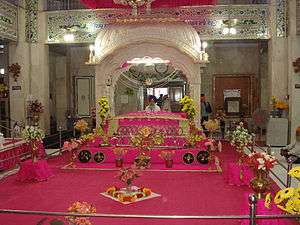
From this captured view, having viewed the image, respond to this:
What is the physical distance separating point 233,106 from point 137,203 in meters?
10.6

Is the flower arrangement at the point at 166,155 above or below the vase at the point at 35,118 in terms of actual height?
below

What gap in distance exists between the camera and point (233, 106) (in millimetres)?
15602

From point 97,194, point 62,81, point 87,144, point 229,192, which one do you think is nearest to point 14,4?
point 62,81

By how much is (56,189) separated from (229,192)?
2.82 m

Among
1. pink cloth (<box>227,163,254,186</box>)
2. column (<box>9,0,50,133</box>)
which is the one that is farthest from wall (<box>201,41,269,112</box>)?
pink cloth (<box>227,163,254,186</box>)

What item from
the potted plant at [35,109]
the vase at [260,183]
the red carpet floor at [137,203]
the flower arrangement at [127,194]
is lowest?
the red carpet floor at [137,203]

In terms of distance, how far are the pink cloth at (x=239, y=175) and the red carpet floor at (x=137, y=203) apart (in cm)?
17

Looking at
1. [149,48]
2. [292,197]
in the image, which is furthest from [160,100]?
[292,197]

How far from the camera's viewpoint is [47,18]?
12859 millimetres

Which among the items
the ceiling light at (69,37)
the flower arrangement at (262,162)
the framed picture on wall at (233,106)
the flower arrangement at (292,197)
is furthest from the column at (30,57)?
the flower arrangement at (292,197)

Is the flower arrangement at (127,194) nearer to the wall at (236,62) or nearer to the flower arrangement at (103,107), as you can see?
the flower arrangement at (103,107)

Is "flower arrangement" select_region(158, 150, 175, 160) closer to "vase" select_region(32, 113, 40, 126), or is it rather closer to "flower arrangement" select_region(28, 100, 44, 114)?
"vase" select_region(32, 113, 40, 126)

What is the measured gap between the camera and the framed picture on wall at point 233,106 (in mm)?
15578

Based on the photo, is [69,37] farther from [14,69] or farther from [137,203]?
[137,203]
